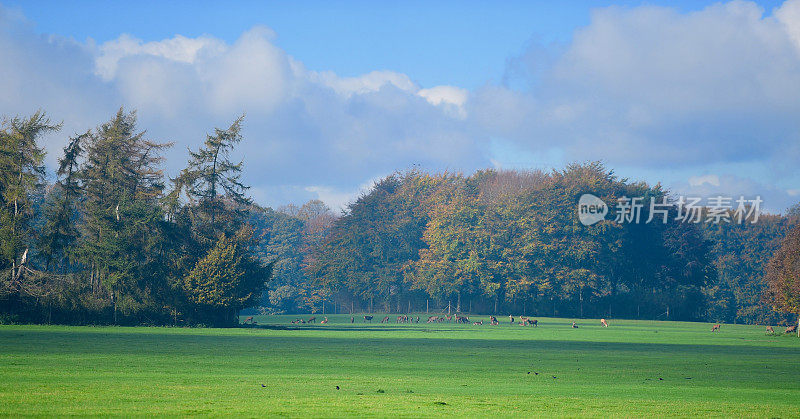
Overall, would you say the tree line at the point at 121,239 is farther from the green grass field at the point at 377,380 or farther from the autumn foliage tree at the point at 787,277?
the autumn foliage tree at the point at 787,277

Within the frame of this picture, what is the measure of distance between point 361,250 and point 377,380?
84.2 m

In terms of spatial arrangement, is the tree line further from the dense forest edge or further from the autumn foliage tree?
the autumn foliage tree

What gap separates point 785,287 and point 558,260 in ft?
129

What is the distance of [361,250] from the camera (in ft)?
351

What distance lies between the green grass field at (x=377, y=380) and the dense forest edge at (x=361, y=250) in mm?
18007

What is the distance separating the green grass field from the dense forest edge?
59.1ft

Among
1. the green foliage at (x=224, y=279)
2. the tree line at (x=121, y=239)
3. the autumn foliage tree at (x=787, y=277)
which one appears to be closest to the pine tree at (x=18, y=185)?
the tree line at (x=121, y=239)

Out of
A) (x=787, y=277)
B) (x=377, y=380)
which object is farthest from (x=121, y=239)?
(x=787, y=277)

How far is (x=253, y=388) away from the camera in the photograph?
1977 centimetres

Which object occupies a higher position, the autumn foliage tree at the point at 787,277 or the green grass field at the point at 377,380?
the autumn foliage tree at the point at 787,277

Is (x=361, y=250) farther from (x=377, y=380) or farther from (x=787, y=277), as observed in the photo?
(x=377, y=380)

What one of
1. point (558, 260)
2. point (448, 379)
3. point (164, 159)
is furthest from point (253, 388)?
point (558, 260)

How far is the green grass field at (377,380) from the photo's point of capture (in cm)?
1666

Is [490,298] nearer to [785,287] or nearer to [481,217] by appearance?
[481,217]
